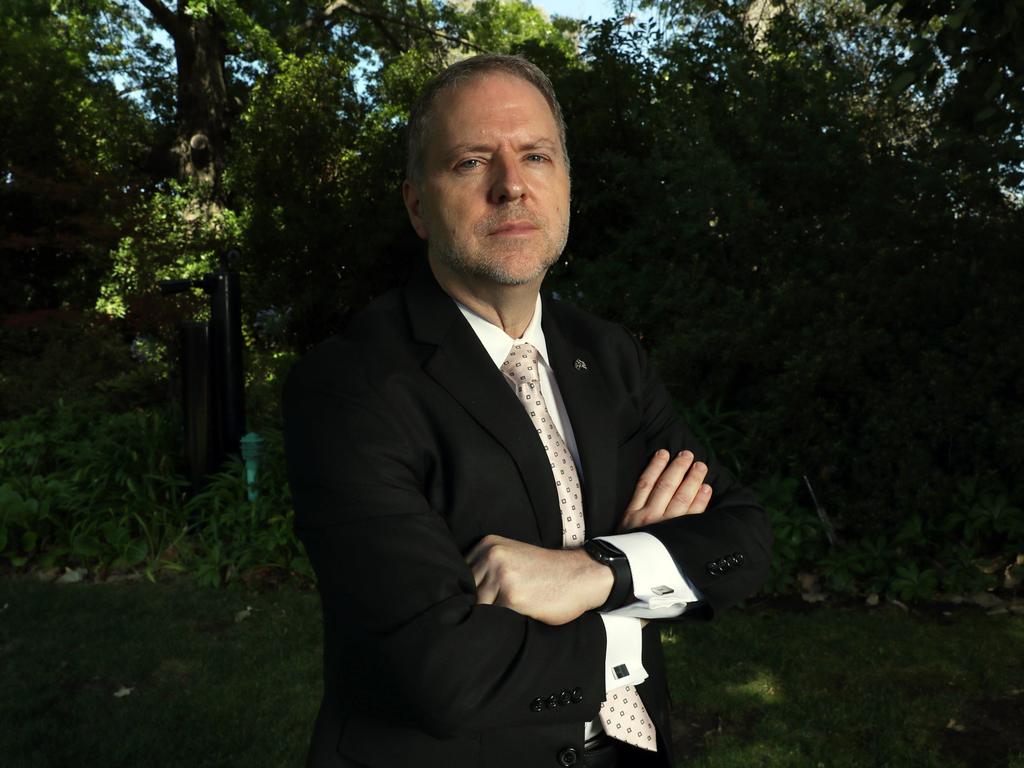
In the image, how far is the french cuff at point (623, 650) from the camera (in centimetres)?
192

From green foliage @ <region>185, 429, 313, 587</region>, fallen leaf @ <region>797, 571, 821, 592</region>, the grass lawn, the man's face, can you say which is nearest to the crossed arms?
the man's face

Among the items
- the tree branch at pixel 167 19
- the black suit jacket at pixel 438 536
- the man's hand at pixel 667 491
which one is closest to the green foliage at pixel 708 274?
the tree branch at pixel 167 19

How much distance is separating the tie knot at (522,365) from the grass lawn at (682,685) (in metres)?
2.28

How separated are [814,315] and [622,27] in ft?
17.9

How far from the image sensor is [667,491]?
7.33 ft

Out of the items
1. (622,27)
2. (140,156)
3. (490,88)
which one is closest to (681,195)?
(622,27)

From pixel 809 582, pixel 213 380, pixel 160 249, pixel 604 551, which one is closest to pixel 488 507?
pixel 604 551

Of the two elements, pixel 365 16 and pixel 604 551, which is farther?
pixel 365 16

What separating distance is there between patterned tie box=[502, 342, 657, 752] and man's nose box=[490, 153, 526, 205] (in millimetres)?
397

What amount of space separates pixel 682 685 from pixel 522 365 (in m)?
2.73

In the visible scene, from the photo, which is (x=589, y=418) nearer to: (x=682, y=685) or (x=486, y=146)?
(x=486, y=146)

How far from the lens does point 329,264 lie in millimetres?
12023

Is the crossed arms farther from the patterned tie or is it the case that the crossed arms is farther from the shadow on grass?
the shadow on grass

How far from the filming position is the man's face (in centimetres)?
202
